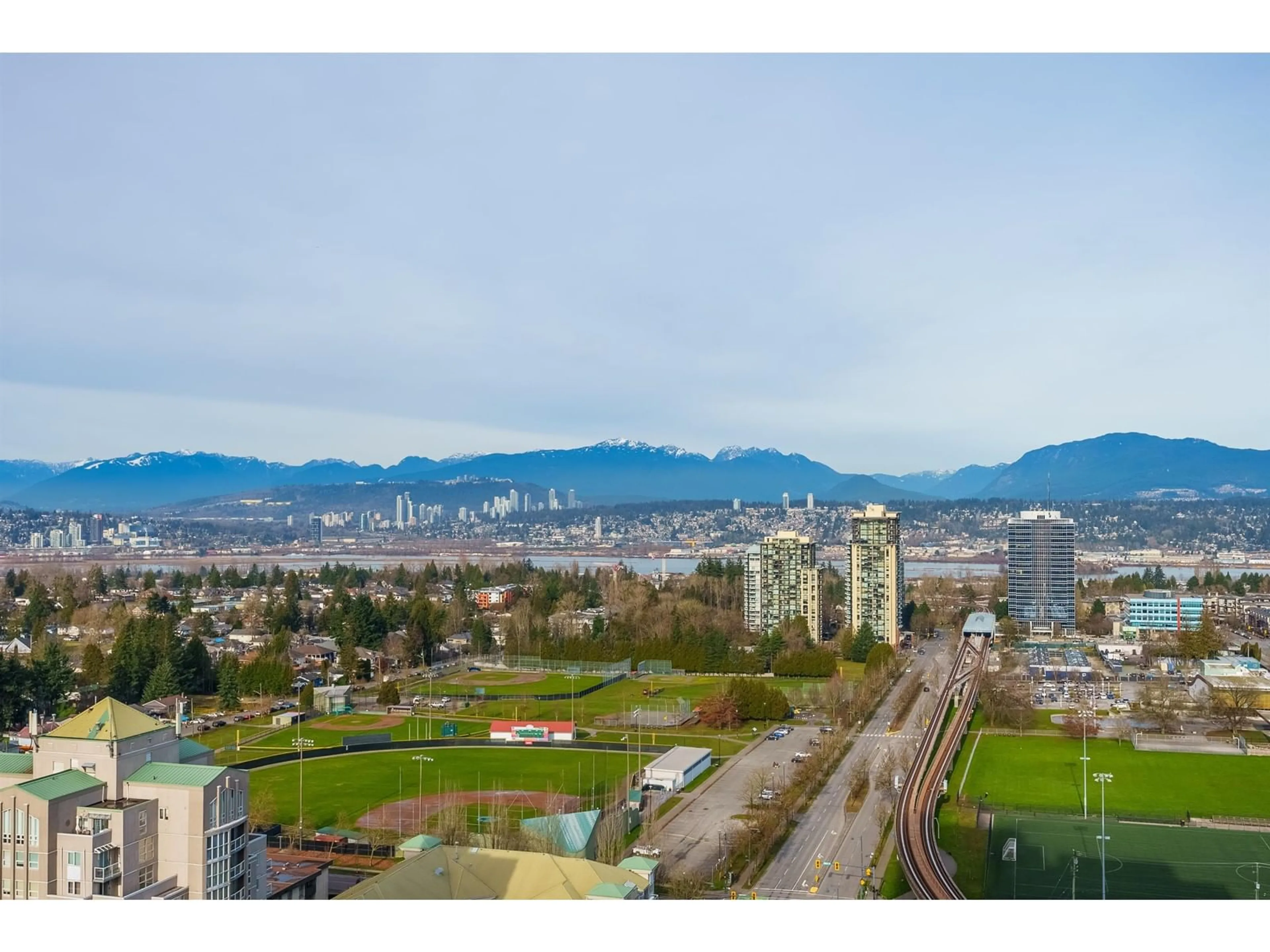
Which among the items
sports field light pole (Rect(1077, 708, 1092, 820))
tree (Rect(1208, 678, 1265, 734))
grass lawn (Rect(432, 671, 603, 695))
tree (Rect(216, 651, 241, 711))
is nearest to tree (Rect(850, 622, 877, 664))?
grass lawn (Rect(432, 671, 603, 695))

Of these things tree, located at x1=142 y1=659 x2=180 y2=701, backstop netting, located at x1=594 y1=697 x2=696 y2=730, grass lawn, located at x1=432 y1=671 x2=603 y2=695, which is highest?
tree, located at x1=142 y1=659 x2=180 y2=701

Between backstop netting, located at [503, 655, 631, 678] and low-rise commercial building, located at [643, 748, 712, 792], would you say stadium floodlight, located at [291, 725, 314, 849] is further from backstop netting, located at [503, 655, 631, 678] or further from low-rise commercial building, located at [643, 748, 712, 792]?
backstop netting, located at [503, 655, 631, 678]

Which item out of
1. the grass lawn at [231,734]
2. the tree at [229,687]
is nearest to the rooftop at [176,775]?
the grass lawn at [231,734]

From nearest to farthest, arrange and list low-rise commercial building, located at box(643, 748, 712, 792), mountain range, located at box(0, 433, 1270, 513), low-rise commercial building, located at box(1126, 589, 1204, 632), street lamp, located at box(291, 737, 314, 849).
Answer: street lamp, located at box(291, 737, 314, 849)
low-rise commercial building, located at box(643, 748, 712, 792)
low-rise commercial building, located at box(1126, 589, 1204, 632)
mountain range, located at box(0, 433, 1270, 513)

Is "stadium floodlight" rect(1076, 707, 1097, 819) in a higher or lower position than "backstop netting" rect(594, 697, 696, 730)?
higher

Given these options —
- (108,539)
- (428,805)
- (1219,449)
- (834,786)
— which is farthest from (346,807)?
(1219,449)

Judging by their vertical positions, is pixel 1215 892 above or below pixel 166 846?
below

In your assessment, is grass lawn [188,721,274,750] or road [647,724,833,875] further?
grass lawn [188,721,274,750]

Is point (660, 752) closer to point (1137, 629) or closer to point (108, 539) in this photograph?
point (1137, 629)
